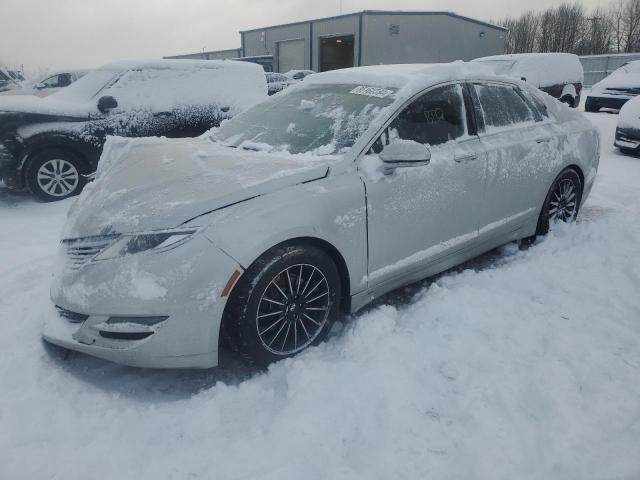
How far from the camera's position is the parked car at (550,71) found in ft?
43.2

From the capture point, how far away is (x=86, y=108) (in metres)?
6.20

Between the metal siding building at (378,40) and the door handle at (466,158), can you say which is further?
the metal siding building at (378,40)

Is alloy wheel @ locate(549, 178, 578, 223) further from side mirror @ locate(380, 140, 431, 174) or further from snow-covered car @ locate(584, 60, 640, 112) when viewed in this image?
snow-covered car @ locate(584, 60, 640, 112)

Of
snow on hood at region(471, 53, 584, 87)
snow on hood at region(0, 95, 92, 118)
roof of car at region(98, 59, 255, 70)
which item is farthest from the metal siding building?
snow on hood at region(0, 95, 92, 118)

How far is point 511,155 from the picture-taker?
3607 mm

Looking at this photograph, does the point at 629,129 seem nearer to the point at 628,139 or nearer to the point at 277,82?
the point at 628,139

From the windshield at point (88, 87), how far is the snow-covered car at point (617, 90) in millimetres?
14052

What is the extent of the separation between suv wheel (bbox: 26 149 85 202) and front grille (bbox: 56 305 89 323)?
13.7 ft

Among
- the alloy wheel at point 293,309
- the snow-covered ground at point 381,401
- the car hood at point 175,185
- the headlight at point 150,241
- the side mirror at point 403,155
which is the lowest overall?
the snow-covered ground at point 381,401

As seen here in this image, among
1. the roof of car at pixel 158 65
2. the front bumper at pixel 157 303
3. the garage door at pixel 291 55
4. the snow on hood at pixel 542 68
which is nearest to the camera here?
the front bumper at pixel 157 303

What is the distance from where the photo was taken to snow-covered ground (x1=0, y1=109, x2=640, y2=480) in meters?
1.96

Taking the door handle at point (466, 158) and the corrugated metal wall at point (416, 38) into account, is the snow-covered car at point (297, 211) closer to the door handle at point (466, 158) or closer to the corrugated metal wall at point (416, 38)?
the door handle at point (466, 158)

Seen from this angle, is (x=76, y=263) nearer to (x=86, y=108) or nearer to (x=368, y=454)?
(x=368, y=454)

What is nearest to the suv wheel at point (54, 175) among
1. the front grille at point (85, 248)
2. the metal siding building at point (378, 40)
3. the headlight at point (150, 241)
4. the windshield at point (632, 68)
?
the front grille at point (85, 248)
